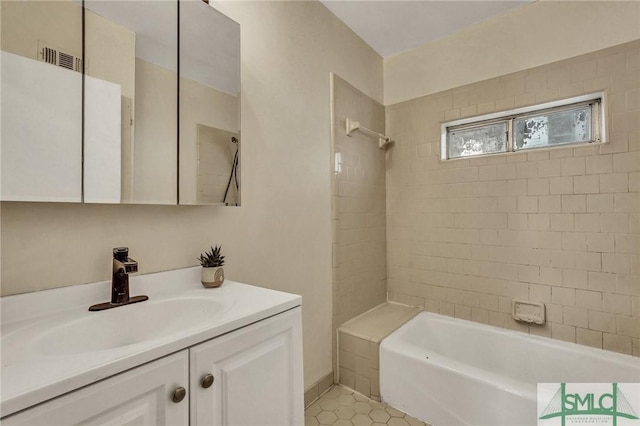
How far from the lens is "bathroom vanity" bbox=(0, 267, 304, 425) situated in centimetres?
56

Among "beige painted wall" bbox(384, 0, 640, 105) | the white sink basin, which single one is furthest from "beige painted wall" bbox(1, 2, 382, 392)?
"beige painted wall" bbox(384, 0, 640, 105)

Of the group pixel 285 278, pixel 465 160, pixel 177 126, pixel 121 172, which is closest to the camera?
pixel 121 172

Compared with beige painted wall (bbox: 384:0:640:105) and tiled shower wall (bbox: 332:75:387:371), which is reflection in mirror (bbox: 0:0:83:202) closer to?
tiled shower wall (bbox: 332:75:387:371)

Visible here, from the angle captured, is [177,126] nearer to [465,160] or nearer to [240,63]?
[240,63]

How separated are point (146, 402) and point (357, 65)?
2387mm

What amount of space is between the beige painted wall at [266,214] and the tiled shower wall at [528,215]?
0.82 m

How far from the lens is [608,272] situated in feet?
5.84

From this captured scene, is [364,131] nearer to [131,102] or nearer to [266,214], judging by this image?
[266,214]

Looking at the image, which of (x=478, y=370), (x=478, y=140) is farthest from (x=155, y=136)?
(x=478, y=140)

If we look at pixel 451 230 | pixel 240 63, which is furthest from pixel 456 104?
pixel 240 63

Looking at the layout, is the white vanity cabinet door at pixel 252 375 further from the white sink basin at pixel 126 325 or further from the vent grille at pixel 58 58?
the vent grille at pixel 58 58

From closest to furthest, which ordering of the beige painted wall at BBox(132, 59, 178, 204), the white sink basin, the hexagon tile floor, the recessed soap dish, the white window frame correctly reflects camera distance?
the white sink basin → the beige painted wall at BBox(132, 59, 178, 204) → the hexagon tile floor → the white window frame → the recessed soap dish

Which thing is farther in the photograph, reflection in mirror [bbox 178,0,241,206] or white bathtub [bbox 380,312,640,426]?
white bathtub [bbox 380,312,640,426]

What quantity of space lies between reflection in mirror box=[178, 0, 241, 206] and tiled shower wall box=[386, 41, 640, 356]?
1625 mm
